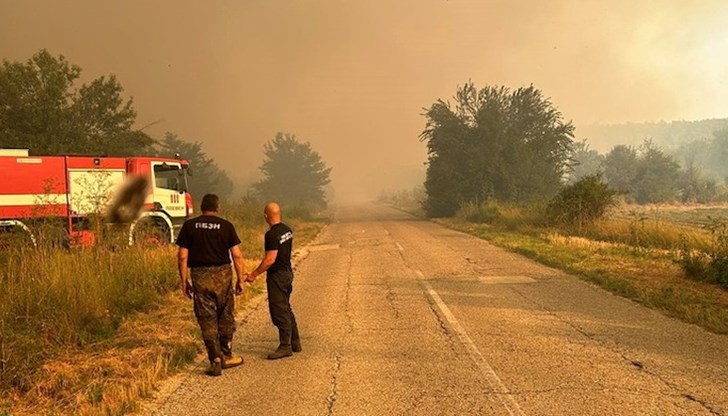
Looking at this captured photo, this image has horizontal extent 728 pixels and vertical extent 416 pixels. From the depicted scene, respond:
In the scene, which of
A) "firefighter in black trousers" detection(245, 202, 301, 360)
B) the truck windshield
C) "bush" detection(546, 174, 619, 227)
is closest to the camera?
"firefighter in black trousers" detection(245, 202, 301, 360)

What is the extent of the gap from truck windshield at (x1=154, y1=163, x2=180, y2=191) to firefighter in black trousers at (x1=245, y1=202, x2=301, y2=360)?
12.7 m

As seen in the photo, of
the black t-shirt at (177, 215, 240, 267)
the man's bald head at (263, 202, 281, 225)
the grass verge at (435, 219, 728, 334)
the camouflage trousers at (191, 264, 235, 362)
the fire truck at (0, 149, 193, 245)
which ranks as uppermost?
the fire truck at (0, 149, 193, 245)

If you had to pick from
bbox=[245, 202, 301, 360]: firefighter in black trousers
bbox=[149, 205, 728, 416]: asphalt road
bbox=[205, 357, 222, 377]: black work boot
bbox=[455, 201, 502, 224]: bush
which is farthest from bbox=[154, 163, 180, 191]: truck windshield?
bbox=[455, 201, 502, 224]: bush

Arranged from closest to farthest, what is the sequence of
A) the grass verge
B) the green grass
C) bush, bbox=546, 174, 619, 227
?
the green grass
the grass verge
bush, bbox=546, 174, 619, 227

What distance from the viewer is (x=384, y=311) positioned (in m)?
8.16

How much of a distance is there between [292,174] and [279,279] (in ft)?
218

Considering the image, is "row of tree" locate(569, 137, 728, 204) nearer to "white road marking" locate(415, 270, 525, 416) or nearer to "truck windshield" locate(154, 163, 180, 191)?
"truck windshield" locate(154, 163, 180, 191)

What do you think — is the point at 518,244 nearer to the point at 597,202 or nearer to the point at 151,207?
the point at 597,202

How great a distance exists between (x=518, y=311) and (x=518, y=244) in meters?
10.2

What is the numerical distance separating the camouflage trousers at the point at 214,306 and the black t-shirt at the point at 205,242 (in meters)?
0.09

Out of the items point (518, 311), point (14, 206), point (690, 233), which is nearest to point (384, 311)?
point (518, 311)

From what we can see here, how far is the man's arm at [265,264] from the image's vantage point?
19.0ft

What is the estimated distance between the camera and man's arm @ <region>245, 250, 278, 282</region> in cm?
579

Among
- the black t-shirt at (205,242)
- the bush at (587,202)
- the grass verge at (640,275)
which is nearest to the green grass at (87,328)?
the black t-shirt at (205,242)
